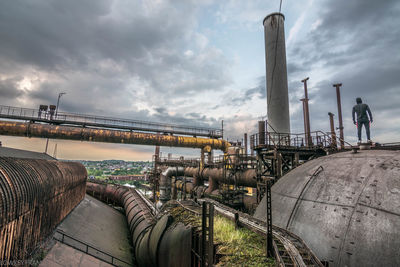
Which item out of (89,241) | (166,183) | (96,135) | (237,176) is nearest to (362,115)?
(237,176)

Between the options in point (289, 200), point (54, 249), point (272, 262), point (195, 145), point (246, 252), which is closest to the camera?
point (272, 262)

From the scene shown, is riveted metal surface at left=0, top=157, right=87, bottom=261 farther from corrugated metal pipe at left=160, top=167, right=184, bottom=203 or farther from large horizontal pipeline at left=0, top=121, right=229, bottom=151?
corrugated metal pipe at left=160, top=167, right=184, bottom=203

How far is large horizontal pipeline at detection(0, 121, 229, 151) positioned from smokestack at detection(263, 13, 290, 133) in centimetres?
785

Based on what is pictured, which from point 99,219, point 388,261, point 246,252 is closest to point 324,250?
point 388,261

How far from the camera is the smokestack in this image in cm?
1759

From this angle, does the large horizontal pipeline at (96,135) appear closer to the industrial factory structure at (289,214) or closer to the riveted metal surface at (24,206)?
the industrial factory structure at (289,214)

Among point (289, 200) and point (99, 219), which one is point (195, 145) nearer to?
point (99, 219)

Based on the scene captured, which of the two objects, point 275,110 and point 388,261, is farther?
point 275,110

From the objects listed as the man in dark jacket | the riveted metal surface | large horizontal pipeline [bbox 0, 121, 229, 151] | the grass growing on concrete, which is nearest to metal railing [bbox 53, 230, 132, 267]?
the riveted metal surface

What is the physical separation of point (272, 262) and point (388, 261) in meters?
2.27

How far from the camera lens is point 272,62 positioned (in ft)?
59.6

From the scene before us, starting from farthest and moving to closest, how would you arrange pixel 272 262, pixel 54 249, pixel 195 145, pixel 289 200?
A: pixel 195 145 < pixel 54 249 < pixel 289 200 < pixel 272 262

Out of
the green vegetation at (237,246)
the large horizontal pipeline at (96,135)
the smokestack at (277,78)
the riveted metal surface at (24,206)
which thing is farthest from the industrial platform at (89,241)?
the smokestack at (277,78)

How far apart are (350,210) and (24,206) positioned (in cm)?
1025
